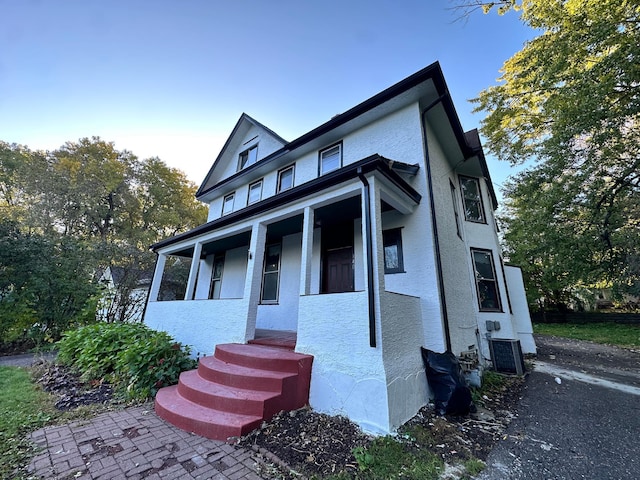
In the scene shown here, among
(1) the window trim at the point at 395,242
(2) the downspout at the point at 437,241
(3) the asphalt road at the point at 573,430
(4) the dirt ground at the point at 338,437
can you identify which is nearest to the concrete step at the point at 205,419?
(4) the dirt ground at the point at 338,437

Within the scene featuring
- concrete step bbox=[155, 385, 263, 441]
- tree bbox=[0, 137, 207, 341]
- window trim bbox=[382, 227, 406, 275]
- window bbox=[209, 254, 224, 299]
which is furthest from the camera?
window bbox=[209, 254, 224, 299]

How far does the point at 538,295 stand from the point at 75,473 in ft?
71.5

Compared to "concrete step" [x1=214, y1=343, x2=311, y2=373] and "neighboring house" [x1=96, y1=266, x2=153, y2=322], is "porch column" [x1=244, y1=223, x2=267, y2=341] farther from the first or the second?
"neighboring house" [x1=96, y1=266, x2=153, y2=322]

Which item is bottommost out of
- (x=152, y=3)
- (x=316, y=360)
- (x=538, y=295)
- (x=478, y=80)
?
(x=316, y=360)

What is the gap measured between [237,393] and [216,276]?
22.2ft

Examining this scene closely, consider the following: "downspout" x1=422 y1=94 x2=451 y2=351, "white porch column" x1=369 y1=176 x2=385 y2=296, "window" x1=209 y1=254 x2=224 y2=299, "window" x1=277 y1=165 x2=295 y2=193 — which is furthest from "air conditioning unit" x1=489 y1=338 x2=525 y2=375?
"window" x1=209 y1=254 x2=224 y2=299

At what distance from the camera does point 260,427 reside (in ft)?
9.96

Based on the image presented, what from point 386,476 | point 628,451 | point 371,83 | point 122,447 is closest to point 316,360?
point 386,476

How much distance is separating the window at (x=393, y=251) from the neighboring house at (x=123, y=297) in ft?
31.3

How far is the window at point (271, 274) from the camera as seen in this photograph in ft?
24.3

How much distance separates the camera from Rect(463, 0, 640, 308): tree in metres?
6.30

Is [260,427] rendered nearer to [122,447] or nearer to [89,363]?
[122,447]

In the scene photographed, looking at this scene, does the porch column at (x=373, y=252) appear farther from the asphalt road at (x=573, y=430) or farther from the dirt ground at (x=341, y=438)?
the asphalt road at (x=573, y=430)

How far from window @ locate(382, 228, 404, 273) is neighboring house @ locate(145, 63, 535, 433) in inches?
1.0
